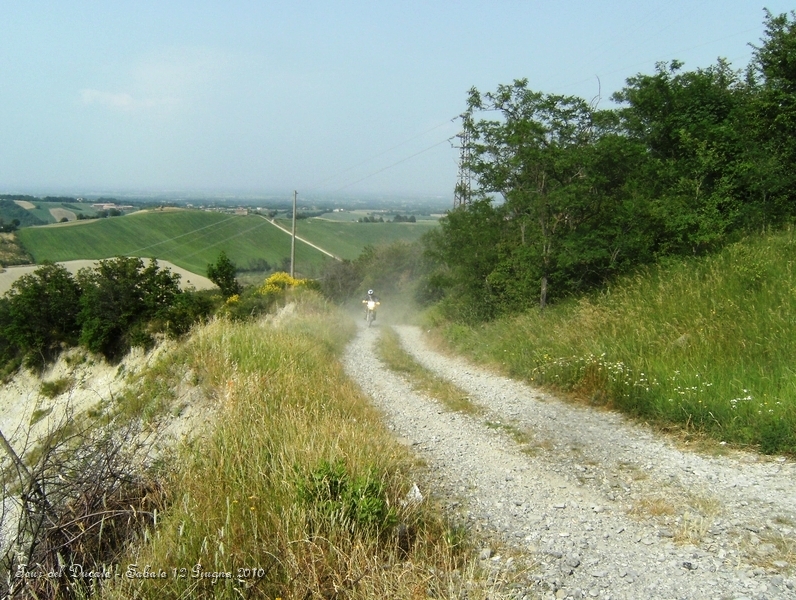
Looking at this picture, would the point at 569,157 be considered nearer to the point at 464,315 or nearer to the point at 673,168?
the point at 673,168

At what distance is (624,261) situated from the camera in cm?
1298

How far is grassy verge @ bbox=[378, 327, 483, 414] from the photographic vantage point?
28.6 feet

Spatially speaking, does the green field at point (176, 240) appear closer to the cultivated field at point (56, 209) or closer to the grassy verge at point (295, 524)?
the cultivated field at point (56, 209)

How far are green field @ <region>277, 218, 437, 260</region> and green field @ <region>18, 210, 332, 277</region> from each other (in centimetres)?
195

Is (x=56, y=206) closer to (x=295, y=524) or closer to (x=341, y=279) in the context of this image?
(x=341, y=279)

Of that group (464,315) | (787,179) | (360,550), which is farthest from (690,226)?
(360,550)

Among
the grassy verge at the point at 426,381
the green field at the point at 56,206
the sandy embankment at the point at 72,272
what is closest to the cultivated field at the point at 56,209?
the green field at the point at 56,206

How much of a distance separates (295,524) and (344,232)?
58839mm

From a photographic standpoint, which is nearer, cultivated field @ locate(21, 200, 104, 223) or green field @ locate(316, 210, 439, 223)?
cultivated field @ locate(21, 200, 104, 223)

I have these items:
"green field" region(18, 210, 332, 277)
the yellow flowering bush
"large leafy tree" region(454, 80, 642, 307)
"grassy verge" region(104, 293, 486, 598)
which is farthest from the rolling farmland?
"grassy verge" region(104, 293, 486, 598)

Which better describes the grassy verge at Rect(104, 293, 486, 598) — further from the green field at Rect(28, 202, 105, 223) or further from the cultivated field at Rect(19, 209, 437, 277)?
→ the green field at Rect(28, 202, 105, 223)

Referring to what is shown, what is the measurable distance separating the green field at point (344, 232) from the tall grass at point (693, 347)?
36935 mm

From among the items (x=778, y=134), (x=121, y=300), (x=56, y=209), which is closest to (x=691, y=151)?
(x=778, y=134)

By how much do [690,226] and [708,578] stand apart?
1011 cm
